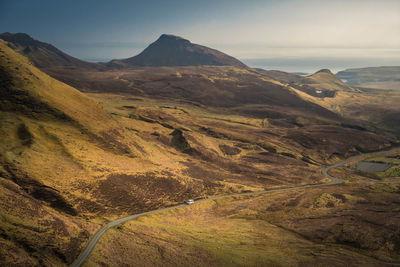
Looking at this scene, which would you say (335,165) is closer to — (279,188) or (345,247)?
(279,188)

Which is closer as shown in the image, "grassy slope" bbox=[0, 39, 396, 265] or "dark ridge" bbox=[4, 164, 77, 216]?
"grassy slope" bbox=[0, 39, 396, 265]

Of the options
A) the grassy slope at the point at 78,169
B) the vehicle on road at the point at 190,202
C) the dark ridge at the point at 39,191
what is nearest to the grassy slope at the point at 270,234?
the vehicle on road at the point at 190,202

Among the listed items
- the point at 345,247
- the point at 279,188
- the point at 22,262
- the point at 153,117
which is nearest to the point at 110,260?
the point at 22,262

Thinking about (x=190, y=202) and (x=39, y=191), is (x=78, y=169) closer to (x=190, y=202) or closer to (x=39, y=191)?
(x=39, y=191)

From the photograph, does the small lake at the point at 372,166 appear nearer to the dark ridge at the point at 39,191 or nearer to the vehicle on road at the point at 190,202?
the vehicle on road at the point at 190,202

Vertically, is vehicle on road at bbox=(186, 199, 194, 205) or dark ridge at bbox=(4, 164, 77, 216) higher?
dark ridge at bbox=(4, 164, 77, 216)

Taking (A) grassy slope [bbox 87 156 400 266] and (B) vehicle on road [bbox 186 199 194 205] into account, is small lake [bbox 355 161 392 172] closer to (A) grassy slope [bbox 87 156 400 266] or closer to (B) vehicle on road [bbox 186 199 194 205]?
(A) grassy slope [bbox 87 156 400 266]

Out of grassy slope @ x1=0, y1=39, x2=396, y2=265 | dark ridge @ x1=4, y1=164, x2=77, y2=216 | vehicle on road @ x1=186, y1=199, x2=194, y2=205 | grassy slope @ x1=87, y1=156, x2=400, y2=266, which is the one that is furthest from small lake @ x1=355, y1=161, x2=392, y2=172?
dark ridge @ x1=4, y1=164, x2=77, y2=216

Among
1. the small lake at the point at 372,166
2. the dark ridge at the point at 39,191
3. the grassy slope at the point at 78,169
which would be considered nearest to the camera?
the grassy slope at the point at 78,169
